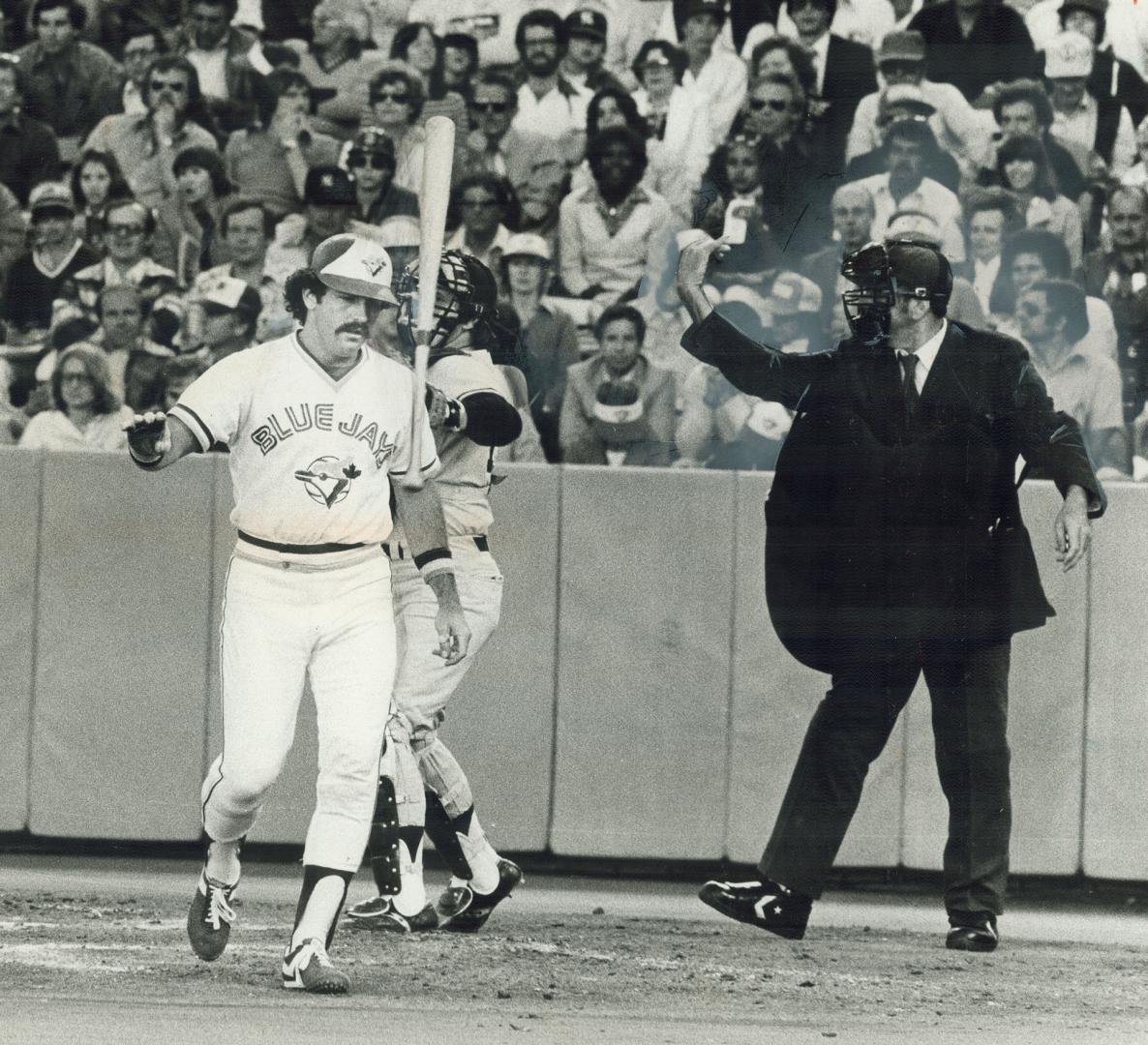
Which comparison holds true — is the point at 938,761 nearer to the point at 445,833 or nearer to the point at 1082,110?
the point at 445,833

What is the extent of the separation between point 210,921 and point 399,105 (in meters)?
2.79

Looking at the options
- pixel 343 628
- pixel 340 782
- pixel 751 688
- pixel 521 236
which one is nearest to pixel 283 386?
pixel 343 628

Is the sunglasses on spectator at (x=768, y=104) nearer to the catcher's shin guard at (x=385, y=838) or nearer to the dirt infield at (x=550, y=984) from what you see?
the catcher's shin guard at (x=385, y=838)

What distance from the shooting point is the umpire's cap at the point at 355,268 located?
4.86 meters

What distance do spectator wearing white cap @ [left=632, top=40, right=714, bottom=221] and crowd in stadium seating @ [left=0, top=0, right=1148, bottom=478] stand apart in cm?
1

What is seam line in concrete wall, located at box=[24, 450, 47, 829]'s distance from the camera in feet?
19.8

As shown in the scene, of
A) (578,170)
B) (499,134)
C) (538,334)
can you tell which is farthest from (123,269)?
(578,170)

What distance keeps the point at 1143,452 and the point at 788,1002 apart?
240cm

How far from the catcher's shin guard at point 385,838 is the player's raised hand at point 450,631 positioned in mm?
714

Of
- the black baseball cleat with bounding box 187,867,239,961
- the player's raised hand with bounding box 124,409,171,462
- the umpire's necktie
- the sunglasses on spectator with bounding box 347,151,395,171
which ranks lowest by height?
the black baseball cleat with bounding box 187,867,239,961

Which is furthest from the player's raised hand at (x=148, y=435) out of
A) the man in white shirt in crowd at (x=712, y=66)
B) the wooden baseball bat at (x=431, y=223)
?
the man in white shirt in crowd at (x=712, y=66)

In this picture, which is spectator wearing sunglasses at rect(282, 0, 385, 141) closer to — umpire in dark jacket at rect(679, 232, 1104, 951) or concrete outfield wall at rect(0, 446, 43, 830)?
umpire in dark jacket at rect(679, 232, 1104, 951)

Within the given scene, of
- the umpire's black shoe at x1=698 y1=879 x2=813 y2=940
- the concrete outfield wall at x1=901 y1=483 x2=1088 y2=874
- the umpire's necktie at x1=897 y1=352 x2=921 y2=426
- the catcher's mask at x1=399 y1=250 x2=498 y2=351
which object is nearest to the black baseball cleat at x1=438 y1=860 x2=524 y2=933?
the umpire's black shoe at x1=698 y1=879 x2=813 y2=940

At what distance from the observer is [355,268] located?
Result: 4.88m
